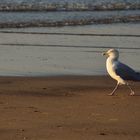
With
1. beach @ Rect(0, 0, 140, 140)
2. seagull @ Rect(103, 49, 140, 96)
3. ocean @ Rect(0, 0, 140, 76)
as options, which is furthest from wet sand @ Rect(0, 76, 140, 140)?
ocean @ Rect(0, 0, 140, 76)

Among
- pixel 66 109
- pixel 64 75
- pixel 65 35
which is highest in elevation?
pixel 66 109

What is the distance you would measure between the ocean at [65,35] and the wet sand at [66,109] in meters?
1.21

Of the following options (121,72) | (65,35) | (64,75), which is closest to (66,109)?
(121,72)

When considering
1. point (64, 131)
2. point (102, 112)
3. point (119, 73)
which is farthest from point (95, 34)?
point (64, 131)

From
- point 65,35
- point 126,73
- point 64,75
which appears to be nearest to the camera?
point 126,73

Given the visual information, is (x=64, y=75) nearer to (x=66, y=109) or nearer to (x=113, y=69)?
(x=113, y=69)

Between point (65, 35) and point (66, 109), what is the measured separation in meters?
9.87

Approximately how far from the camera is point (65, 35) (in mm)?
20188

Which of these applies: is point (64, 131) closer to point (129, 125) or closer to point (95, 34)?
point (129, 125)

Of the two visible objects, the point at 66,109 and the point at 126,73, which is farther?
the point at 126,73

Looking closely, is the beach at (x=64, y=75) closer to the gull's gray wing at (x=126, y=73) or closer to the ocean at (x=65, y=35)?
the ocean at (x=65, y=35)

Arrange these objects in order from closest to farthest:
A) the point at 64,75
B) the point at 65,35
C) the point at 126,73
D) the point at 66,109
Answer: the point at 66,109 → the point at 126,73 → the point at 64,75 → the point at 65,35

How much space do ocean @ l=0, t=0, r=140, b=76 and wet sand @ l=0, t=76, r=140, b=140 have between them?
1209 mm

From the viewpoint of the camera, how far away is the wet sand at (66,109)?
8.72 meters
